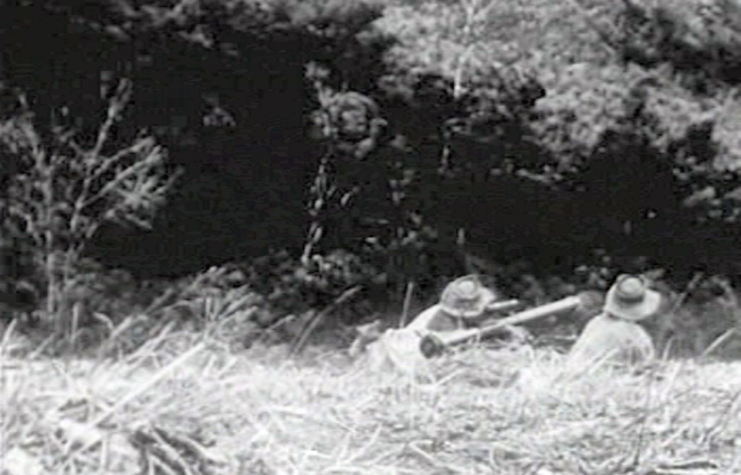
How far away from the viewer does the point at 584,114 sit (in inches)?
316

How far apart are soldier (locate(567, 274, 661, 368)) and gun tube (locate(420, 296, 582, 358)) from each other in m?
0.33

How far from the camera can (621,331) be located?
19.8ft

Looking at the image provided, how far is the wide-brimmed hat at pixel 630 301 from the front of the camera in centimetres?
634

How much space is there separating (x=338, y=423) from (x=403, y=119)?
14.8 ft

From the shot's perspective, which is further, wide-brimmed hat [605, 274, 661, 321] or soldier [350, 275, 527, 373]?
wide-brimmed hat [605, 274, 661, 321]

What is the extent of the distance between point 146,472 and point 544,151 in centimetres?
502

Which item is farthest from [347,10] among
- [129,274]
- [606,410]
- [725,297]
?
[606,410]

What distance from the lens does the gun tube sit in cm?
542

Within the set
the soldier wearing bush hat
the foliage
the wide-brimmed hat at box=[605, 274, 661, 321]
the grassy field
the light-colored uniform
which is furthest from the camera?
the foliage

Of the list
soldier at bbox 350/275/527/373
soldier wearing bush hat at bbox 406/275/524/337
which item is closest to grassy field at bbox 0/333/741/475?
soldier at bbox 350/275/527/373

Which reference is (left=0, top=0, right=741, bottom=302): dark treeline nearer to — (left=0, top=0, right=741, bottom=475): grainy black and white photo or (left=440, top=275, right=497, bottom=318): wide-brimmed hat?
(left=0, top=0, right=741, bottom=475): grainy black and white photo

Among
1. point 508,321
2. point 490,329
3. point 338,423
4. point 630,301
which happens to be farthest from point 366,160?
point 338,423

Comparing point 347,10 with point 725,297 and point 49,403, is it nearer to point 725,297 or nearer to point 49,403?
point 725,297

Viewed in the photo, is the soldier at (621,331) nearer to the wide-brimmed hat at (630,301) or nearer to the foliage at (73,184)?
the wide-brimmed hat at (630,301)
